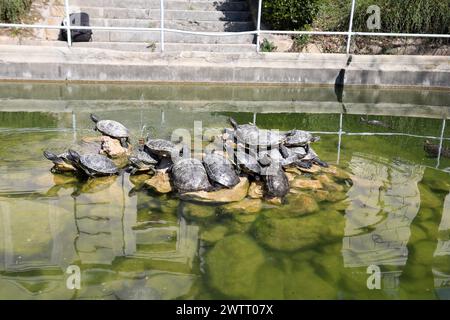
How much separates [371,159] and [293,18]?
5715mm

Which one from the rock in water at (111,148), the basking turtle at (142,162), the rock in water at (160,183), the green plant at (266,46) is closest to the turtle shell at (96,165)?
the basking turtle at (142,162)

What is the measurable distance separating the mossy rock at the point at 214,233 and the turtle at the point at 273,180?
0.73 m

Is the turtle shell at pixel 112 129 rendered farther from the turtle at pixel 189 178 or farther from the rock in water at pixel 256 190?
the rock in water at pixel 256 190

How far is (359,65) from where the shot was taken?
360 inches

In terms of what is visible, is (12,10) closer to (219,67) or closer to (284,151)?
(219,67)

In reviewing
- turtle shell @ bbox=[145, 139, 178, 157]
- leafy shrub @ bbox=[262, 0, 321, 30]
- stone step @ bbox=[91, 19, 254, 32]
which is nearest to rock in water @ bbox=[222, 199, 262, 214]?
turtle shell @ bbox=[145, 139, 178, 157]

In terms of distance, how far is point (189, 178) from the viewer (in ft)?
13.8

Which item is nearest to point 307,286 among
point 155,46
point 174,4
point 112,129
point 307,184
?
point 307,184

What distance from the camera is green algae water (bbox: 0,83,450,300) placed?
299 cm

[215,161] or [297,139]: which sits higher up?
[297,139]

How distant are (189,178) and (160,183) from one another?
373 millimetres

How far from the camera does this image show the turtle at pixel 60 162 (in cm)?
448
